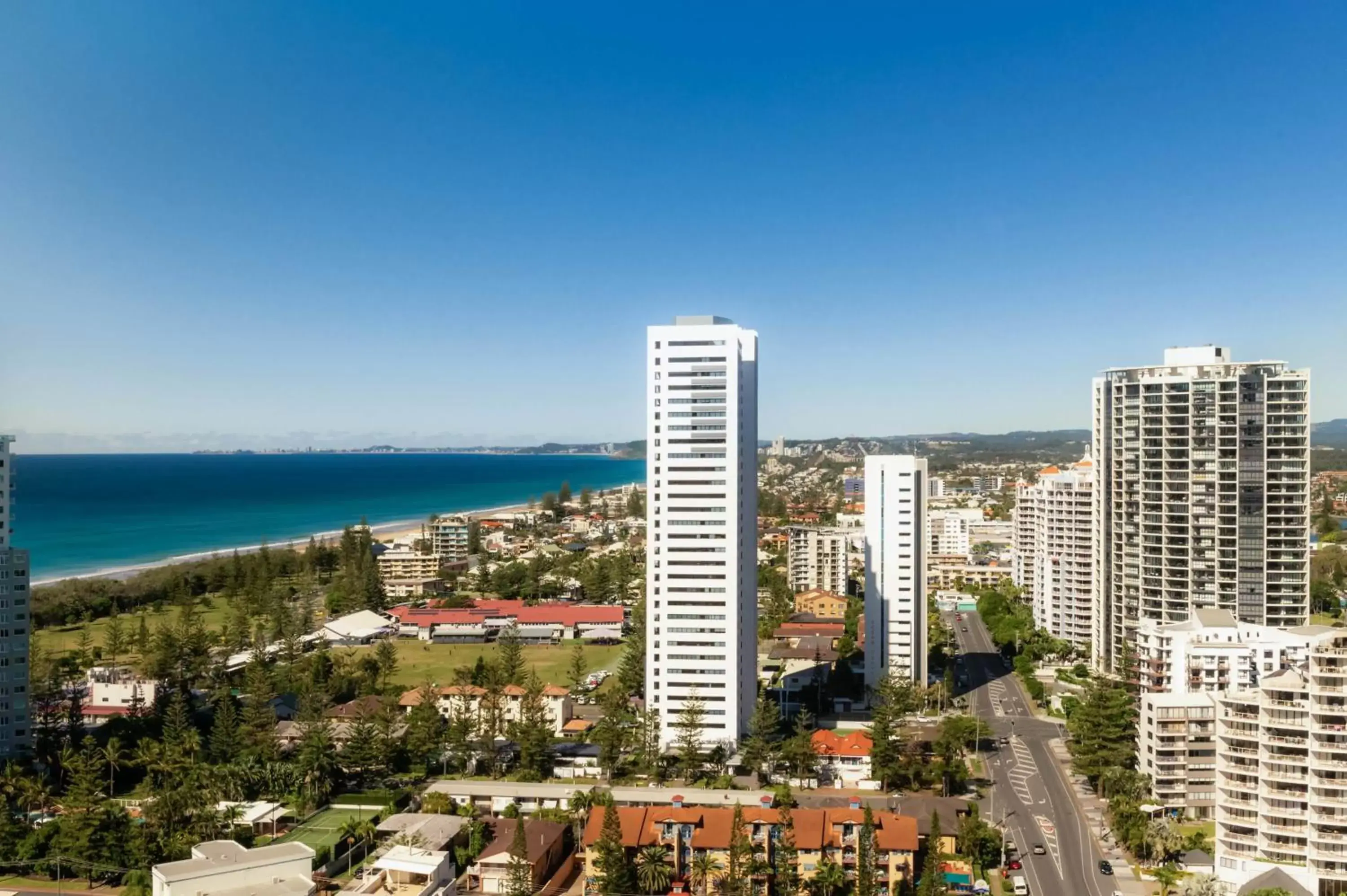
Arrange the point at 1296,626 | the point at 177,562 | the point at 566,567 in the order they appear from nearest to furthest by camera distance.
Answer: the point at 1296,626 → the point at 566,567 → the point at 177,562

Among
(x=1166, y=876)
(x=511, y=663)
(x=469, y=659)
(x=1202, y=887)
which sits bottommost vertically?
(x=469, y=659)

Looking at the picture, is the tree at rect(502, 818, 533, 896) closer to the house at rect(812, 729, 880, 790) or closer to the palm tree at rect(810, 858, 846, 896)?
the palm tree at rect(810, 858, 846, 896)

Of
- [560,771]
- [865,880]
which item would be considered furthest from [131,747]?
[865,880]

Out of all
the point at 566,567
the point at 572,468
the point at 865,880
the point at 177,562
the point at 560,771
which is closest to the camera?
the point at 865,880

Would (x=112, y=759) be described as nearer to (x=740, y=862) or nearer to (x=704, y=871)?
(x=704, y=871)

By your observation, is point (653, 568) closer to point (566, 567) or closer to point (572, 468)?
point (566, 567)

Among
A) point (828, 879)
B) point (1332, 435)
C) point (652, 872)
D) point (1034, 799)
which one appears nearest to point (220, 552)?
point (652, 872)

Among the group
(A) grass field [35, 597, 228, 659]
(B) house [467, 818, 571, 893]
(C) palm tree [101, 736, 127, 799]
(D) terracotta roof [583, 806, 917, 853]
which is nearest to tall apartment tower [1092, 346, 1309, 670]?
(D) terracotta roof [583, 806, 917, 853]
